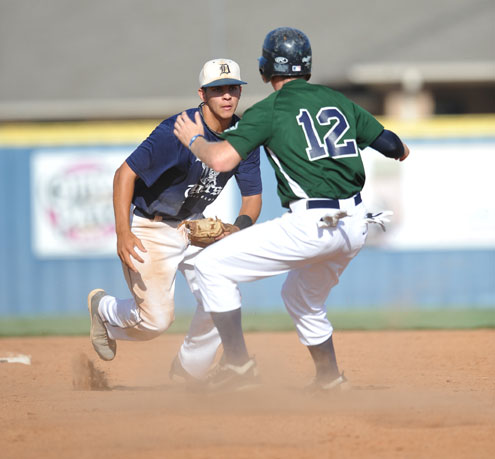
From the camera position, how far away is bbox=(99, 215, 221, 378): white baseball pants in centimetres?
525

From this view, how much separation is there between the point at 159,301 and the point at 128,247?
0.50 metres

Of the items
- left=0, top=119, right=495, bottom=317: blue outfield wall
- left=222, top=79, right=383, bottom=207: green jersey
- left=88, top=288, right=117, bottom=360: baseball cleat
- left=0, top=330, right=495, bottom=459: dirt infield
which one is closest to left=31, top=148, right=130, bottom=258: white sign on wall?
left=0, top=119, right=495, bottom=317: blue outfield wall

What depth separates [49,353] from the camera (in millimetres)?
7086

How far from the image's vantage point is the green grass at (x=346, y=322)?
336 inches

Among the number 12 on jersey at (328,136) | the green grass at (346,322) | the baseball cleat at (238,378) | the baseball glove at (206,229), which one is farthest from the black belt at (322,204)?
the green grass at (346,322)

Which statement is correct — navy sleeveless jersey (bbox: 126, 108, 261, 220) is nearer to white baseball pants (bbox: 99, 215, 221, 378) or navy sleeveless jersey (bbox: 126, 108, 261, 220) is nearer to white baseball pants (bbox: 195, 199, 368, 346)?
white baseball pants (bbox: 99, 215, 221, 378)

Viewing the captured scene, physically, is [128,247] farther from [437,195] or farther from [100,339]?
[437,195]

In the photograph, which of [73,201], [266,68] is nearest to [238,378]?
[266,68]

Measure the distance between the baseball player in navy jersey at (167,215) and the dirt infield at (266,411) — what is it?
0.38 m

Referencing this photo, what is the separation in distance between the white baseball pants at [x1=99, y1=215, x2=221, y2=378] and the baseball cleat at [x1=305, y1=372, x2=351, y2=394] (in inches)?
31.6

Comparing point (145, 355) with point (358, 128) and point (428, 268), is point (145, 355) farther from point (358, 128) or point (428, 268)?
point (428, 268)

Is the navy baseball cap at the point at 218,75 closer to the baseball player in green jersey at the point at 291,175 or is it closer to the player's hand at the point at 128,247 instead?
the baseball player in green jersey at the point at 291,175

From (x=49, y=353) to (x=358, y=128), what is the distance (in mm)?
3748

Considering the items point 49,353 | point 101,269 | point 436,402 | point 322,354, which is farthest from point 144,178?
point 101,269
